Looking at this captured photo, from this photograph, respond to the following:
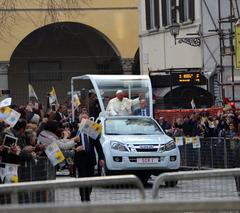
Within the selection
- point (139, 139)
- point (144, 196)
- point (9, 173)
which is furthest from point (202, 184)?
point (139, 139)

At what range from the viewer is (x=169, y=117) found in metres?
29.2

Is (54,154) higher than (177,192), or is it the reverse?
(54,154)

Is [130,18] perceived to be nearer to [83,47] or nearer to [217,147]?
[83,47]

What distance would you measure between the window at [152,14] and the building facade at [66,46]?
3958 mm

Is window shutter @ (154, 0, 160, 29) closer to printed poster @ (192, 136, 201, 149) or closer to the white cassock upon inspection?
the white cassock

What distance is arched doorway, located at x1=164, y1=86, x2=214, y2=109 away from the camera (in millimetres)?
31109

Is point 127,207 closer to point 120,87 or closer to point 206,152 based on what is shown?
point 206,152

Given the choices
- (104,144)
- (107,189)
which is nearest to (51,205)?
(107,189)

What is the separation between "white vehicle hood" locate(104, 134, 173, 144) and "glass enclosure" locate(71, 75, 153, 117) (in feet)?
19.7

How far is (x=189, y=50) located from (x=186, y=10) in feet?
6.16

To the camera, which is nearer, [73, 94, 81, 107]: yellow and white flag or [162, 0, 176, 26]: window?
[73, 94, 81, 107]: yellow and white flag

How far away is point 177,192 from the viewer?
790 cm

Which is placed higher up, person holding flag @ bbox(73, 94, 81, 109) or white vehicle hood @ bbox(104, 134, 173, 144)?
person holding flag @ bbox(73, 94, 81, 109)

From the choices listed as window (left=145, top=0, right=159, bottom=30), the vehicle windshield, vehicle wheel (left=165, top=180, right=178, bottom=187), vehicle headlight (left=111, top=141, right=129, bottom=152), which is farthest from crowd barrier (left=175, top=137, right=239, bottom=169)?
window (left=145, top=0, right=159, bottom=30)
